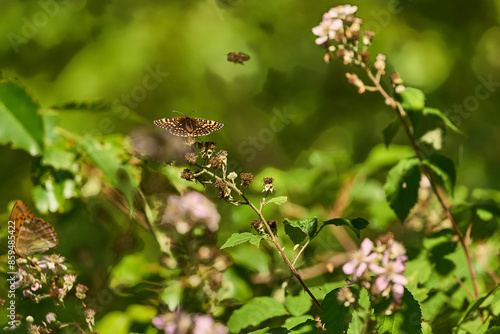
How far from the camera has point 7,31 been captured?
2146 millimetres

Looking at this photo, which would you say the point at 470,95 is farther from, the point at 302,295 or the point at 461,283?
the point at 302,295

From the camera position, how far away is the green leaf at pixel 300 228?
41.3 inches

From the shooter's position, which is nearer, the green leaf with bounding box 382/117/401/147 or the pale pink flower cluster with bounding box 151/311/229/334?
the pale pink flower cluster with bounding box 151/311/229/334

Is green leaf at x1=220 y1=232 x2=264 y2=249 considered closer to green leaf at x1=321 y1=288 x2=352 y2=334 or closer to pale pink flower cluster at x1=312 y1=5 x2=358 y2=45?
green leaf at x1=321 y1=288 x2=352 y2=334

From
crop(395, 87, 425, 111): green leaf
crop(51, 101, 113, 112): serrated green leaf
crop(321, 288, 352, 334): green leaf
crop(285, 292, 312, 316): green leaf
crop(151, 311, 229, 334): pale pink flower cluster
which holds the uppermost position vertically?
crop(395, 87, 425, 111): green leaf

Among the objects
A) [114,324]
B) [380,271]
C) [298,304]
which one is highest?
[380,271]

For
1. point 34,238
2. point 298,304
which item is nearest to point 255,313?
point 298,304

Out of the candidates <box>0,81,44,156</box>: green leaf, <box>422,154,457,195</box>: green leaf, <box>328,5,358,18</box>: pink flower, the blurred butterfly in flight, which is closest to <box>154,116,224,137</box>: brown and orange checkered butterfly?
<box>0,81,44,156</box>: green leaf

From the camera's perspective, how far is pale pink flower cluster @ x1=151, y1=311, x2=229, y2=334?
51.0 inches

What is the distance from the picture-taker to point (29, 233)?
1.34 metres

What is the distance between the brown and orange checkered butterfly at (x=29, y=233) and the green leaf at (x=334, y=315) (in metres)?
0.71

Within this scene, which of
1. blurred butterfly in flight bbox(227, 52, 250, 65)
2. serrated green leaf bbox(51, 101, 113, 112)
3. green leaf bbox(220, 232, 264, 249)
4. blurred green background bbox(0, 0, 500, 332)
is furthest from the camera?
blurred green background bbox(0, 0, 500, 332)

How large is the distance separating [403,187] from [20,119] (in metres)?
0.99

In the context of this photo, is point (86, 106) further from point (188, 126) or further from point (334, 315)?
point (334, 315)
